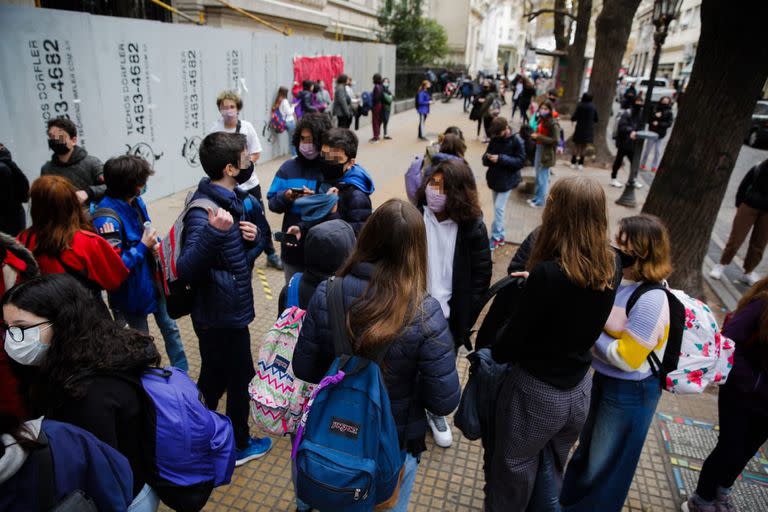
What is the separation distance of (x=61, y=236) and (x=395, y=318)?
208 cm

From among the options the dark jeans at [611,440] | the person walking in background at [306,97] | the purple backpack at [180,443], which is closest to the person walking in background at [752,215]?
the dark jeans at [611,440]

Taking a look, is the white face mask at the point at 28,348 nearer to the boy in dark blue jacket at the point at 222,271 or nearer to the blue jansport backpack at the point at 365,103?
the boy in dark blue jacket at the point at 222,271

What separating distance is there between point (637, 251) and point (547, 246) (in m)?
0.51

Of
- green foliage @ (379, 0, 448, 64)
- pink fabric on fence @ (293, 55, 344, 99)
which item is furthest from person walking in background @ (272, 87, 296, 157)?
green foliage @ (379, 0, 448, 64)

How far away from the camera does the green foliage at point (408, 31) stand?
76.9ft

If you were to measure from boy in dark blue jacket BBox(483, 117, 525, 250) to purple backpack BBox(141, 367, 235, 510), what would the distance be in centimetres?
531

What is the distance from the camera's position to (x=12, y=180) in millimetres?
4113

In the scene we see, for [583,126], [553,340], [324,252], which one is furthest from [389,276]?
[583,126]

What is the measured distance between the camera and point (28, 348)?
1.81 meters

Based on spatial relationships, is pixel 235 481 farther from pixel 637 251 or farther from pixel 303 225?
pixel 637 251

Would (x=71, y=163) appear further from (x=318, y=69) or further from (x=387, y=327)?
(x=318, y=69)

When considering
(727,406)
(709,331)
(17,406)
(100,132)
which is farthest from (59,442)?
(100,132)

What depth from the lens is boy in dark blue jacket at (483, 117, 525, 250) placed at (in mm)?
6520

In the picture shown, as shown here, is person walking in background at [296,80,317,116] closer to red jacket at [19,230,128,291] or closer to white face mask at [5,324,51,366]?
red jacket at [19,230,128,291]
